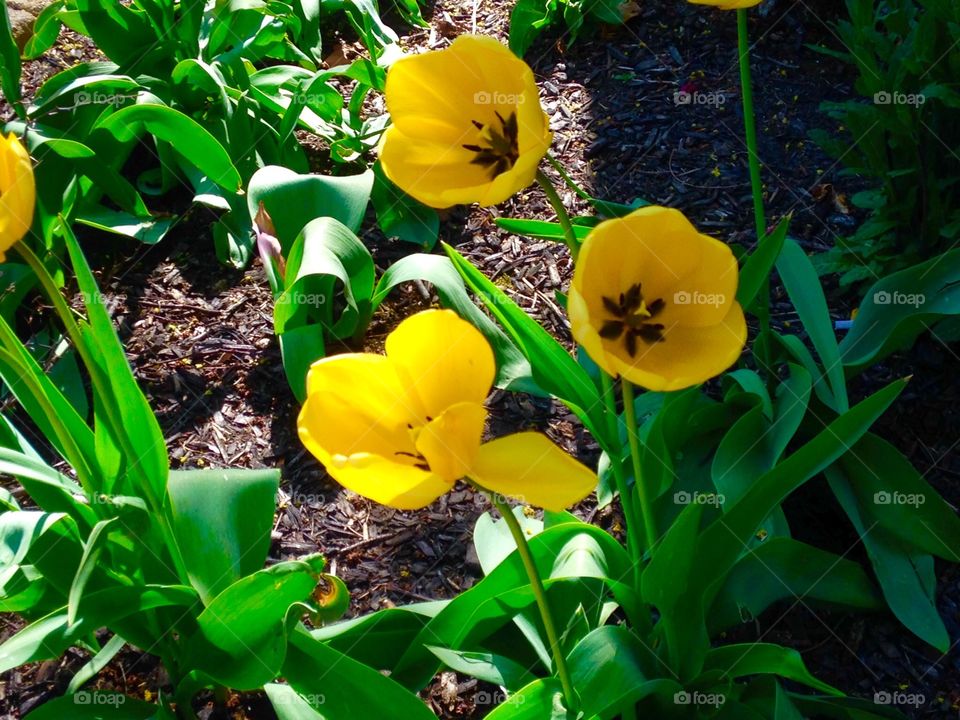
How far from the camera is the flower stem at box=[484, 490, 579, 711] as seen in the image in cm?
114

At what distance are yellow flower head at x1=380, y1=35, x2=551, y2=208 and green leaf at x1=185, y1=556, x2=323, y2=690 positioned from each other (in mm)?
686

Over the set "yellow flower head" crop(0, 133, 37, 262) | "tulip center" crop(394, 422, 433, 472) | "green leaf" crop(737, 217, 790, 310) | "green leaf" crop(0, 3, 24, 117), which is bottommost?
"green leaf" crop(737, 217, 790, 310)

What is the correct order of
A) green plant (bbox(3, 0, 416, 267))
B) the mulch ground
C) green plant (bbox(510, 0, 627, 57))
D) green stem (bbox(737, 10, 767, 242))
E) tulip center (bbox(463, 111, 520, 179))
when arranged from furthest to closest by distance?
green plant (bbox(510, 0, 627, 57)), green plant (bbox(3, 0, 416, 267)), the mulch ground, green stem (bbox(737, 10, 767, 242)), tulip center (bbox(463, 111, 520, 179))

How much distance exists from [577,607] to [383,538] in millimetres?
628

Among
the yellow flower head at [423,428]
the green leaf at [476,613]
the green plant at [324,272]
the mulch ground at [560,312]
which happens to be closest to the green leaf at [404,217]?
the mulch ground at [560,312]

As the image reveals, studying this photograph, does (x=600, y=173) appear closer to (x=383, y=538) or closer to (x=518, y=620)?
(x=383, y=538)

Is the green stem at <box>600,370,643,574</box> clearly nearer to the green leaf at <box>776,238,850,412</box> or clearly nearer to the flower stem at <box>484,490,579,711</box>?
the flower stem at <box>484,490,579,711</box>

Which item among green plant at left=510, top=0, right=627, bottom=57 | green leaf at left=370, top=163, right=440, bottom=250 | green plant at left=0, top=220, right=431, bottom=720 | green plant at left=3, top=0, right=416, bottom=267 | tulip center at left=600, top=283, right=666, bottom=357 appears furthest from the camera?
green plant at left=510, top=0, right=627, bottom=57

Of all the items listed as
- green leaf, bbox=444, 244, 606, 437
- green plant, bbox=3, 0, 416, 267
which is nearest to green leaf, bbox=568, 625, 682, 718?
green leaf, bbox=444, 244, 606, 437

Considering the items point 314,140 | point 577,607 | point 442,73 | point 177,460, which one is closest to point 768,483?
point 577,607

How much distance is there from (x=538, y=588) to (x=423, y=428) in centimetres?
36

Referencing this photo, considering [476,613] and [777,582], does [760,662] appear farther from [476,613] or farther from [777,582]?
[476,613]

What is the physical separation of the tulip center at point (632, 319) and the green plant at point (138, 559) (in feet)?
2.25

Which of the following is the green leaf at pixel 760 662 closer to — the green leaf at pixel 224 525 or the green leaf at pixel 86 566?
the green leaf at pixel 224 525
